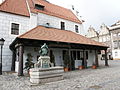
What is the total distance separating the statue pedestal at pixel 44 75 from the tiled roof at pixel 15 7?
9964 millimetres

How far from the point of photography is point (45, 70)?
7379 millimetres

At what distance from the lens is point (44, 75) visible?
24.1 ft

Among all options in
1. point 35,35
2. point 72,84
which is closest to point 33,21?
point 35,35

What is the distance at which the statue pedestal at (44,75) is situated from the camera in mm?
7123

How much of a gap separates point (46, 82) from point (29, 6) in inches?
477

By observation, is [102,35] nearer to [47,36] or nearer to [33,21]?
[33,21]

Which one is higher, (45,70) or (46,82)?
(45,70)

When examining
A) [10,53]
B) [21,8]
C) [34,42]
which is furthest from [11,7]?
[34,42]

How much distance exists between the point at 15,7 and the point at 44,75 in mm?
11616

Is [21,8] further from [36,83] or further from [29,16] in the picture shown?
[36,83]

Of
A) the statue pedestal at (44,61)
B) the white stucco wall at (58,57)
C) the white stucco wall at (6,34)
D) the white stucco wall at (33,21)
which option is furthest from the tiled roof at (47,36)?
the white stucco wall at (6,34)

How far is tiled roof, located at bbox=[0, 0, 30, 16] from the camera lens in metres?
14.7

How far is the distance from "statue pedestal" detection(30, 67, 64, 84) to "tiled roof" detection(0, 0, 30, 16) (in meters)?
9.96

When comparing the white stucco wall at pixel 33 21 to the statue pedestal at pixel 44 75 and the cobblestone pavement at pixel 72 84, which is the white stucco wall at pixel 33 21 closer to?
the cobblestone pavement at pixel 72 84
